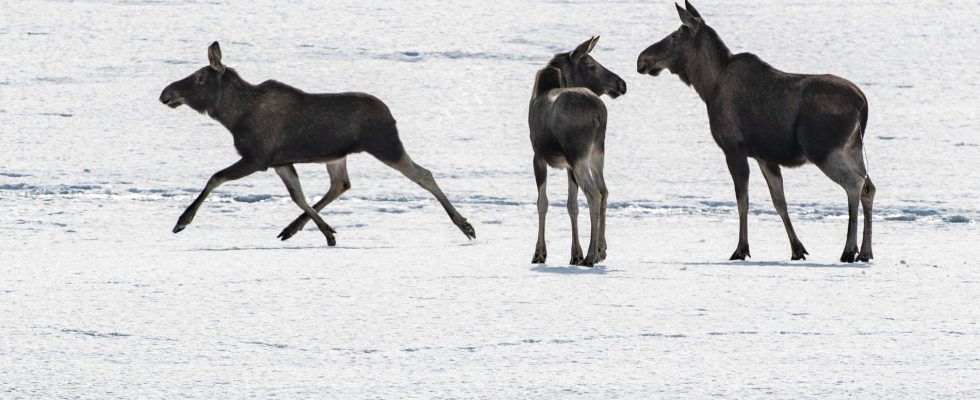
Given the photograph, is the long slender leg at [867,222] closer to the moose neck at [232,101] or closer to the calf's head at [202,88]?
the moose neck at [232,101]

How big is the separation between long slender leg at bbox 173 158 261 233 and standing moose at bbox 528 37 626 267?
2.33 metres

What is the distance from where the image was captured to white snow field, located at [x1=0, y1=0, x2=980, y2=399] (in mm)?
5234

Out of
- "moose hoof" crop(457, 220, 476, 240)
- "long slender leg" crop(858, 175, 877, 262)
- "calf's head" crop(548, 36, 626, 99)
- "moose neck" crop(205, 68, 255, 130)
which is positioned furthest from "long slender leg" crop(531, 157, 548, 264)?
"moose neck" crop(205, 68, 255, 130)

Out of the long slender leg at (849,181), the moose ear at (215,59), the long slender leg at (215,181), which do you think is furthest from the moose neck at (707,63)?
the moose ear at (215,59)

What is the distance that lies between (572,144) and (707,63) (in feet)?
5.51

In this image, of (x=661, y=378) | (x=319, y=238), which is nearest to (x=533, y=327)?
(x=661, y=378)

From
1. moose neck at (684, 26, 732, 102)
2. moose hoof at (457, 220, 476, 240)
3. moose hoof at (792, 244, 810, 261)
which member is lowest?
moose hoof at (457, 220, 476, 240)

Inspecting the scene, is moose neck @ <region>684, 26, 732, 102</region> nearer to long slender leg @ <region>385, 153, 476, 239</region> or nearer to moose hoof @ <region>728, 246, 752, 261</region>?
moose hoof @ <region>728, 246, 752, 261</region>

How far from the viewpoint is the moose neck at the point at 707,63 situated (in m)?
9.25

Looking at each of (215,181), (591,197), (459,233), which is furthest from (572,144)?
(215,181)

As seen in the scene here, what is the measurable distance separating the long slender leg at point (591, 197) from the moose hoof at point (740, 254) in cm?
103

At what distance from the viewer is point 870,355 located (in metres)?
5.39

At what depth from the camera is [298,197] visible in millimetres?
10102

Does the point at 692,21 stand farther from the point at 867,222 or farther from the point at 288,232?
the point at 288,232
